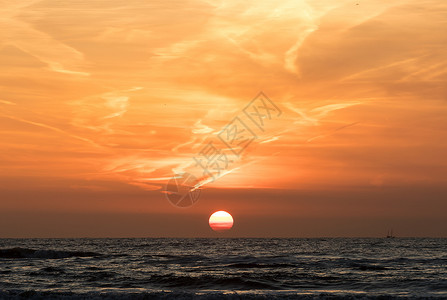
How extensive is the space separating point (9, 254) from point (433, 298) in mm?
68815

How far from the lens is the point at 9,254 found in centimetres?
7875

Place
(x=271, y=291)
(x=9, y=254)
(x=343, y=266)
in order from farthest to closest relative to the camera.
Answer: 1. (x=9, y=254)
2. (x=343, y=266)
3. (x=271, y=291)

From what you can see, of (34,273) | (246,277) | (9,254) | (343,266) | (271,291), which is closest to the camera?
(271,291)

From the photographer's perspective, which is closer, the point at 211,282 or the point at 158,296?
the point at 158,296

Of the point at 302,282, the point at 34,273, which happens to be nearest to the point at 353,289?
the point at 302,282

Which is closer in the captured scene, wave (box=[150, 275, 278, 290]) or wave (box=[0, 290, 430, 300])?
wave (box=[0, 290, 430, 300])

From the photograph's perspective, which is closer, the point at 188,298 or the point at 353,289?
the point at 188,298

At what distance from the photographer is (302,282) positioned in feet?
125

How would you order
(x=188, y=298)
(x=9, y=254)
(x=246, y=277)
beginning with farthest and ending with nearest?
(x=9, y=254) < (x=246, y=277) < (x=188, y=298)

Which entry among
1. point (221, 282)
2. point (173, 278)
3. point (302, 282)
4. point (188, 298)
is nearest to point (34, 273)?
point (173, 278)

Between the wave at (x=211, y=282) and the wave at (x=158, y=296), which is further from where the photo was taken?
the wave at (x=211, y=282)

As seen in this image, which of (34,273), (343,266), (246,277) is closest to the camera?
(246,277)

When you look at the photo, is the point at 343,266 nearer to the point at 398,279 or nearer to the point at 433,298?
the point at 398,279

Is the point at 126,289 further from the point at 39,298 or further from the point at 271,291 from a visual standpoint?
the point at 271,291
